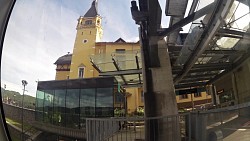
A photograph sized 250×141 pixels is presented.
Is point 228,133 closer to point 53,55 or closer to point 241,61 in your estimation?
point 241,61

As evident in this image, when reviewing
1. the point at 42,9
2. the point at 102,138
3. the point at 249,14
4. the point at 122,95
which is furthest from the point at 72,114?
the point at 249,14

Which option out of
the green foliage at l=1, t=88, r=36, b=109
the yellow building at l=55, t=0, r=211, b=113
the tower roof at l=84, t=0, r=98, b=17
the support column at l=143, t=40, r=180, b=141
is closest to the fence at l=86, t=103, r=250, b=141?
the support column at l=143, t=40, r=180, b=141

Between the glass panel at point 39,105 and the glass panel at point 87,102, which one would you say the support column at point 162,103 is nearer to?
the glass panel at point 87,102

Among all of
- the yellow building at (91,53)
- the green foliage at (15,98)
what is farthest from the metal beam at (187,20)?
the green foliage at (15,98)

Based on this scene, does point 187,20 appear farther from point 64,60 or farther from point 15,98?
point 15,98

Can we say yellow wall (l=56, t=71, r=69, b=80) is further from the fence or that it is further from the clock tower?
the fence

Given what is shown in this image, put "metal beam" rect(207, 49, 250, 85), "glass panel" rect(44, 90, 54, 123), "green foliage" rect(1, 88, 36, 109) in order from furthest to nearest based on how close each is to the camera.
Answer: "green foliage" rect(1, 88, 36, 109) < "glass panel" rect(44, 90, 54, 123) < "metal beam" rect(207, 49, 250, 85)

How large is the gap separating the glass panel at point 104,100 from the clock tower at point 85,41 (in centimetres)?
12

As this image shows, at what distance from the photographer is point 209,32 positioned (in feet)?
3.21

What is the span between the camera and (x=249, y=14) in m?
0.66

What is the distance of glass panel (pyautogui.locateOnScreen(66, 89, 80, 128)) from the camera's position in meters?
0.91

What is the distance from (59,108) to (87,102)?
0.13 meters

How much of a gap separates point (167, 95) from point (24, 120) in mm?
706

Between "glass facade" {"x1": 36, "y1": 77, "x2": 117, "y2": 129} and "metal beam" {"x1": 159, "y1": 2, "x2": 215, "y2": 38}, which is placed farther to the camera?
"metal beam" {"x1": 159, "y1": 2, "x2": 215, "y2": 38}
